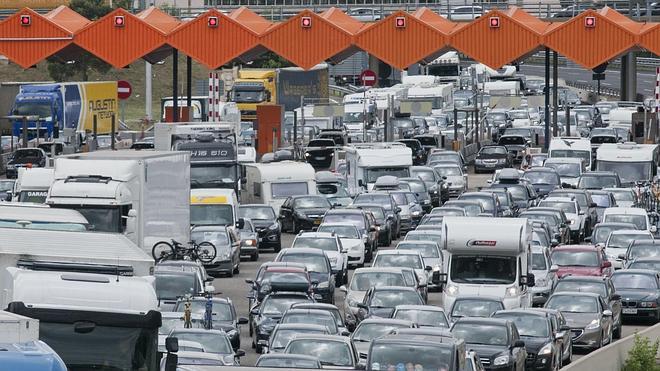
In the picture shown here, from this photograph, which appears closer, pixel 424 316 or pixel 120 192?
pixel 424 316

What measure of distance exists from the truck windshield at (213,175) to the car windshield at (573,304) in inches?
686

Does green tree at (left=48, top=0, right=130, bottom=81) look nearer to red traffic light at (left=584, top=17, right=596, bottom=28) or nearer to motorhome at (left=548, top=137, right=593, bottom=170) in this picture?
motorhome at (left=548, top=137, right=593, bottom=170)

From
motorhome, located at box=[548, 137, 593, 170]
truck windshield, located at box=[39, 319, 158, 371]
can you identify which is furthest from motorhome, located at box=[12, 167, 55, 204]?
motorhome, located at box=[548, 137, 593, 170]

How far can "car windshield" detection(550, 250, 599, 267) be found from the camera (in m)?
41.5

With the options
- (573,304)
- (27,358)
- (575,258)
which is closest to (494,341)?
(573,304)

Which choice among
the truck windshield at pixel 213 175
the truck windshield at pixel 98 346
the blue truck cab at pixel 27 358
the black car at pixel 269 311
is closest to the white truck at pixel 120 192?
the black car at pixel 269 311

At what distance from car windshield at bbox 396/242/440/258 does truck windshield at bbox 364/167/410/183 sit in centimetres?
1503

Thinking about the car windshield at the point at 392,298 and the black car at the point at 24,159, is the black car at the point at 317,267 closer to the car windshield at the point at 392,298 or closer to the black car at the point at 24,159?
the car windshield at the point at 392,298

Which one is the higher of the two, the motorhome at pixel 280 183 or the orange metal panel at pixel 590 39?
the orange metal panel at pixel 590 39

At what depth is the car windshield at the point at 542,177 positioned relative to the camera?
60.2 m

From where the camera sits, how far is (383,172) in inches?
2322

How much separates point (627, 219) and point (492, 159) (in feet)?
77.4

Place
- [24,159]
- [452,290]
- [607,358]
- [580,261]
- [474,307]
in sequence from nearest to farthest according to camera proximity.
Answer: [607,358], [474,307], [452,290], [580,261], [24,159]

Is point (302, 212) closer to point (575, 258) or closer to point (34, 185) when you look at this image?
point (34, 185)
